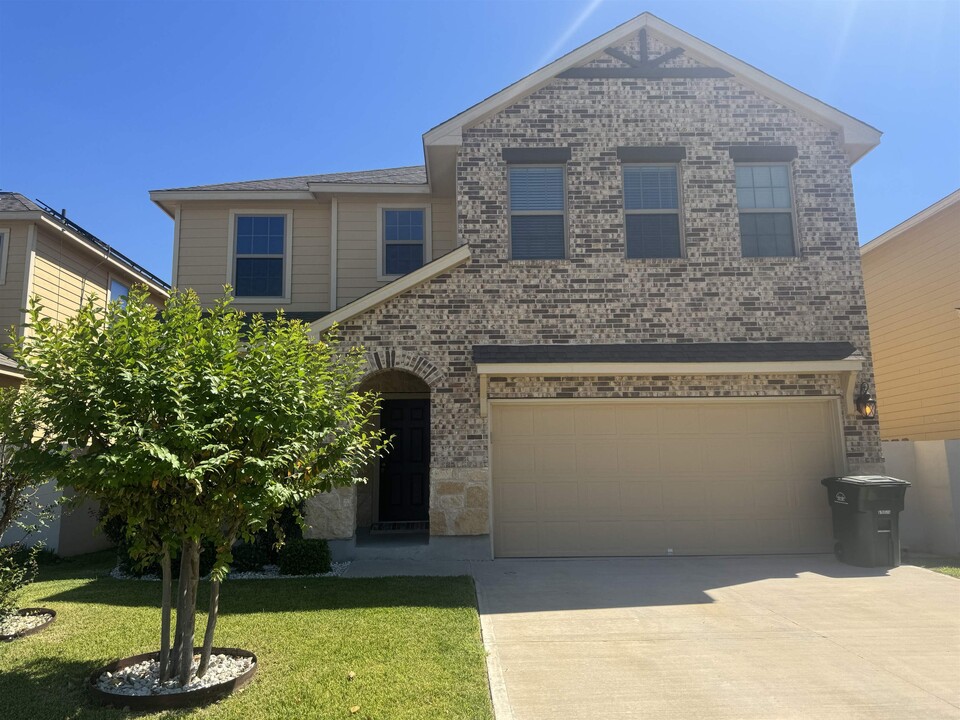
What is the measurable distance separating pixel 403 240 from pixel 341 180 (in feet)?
6.48

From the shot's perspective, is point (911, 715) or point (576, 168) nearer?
point (911, 715)

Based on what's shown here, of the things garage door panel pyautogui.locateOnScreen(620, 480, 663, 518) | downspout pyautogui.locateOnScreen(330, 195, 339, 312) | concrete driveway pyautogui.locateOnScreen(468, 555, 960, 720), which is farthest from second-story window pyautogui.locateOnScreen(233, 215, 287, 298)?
garage door panel pyautogui.locateOnScreen(620, 480, 663, 518)

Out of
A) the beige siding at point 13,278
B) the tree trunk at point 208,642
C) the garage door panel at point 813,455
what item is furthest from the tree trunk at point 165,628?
the beige siding at point 13,278

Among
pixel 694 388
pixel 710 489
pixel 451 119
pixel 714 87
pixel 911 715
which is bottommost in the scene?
pixel 911 715

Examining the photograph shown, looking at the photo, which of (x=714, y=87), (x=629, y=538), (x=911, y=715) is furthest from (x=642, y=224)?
(x=911, y=715)

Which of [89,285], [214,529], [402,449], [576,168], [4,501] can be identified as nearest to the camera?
[214,529]

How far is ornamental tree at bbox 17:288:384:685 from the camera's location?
4.36 meters

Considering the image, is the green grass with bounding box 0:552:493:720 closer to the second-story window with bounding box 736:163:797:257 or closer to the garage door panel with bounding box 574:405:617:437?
the garage door panel with bounding box 574:405:617:437

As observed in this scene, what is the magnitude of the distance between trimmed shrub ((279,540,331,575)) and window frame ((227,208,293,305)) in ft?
16.7

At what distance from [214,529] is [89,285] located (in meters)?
11.6

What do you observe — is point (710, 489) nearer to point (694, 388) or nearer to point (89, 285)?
point (694, 388)

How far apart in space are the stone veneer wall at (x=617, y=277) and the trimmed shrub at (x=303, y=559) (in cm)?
166

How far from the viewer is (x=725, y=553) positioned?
9.94m

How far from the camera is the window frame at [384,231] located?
12.3 metres
